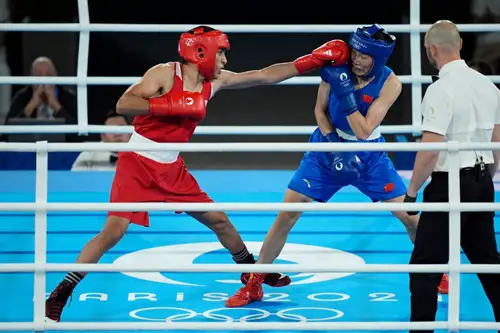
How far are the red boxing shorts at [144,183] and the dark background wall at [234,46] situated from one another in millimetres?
4213

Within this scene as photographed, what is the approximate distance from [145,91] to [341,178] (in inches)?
38.8

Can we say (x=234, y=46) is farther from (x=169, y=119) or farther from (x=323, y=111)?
(x=169, y=119)

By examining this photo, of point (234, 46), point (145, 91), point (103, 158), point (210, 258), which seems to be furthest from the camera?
point (234, 46)

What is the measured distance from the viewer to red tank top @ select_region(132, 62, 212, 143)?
4.05 m

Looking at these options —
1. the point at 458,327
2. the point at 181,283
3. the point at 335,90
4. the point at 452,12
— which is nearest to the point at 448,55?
the point at 335,90

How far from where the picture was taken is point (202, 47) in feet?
13.1

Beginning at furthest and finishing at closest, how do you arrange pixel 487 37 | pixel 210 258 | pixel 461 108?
pixel 487 37 → pixel 210 258 → pixel 461 108

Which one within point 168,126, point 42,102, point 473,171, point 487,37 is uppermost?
point 487,37

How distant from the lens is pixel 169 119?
405 cm

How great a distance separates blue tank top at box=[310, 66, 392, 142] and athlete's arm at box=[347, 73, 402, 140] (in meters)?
0.03

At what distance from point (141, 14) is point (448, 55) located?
17.0 feet

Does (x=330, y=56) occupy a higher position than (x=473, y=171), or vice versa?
(x=330, y=56)

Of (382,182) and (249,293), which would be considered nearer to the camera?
(249,293)

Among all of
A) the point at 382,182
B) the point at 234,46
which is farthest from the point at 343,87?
the point at 234,46
